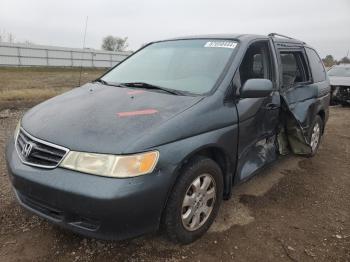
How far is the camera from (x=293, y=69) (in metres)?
4.82

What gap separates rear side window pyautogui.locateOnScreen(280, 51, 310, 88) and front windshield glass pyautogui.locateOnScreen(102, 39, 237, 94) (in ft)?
3.33

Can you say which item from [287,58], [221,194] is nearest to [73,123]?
[221,194]

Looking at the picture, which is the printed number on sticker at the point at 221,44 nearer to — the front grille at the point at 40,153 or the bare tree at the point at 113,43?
the front grille at the point at 40,153

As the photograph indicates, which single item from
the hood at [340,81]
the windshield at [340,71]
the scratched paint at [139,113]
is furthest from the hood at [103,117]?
the windshield at [340,71]

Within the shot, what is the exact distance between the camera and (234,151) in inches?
135

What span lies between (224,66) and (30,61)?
1180 inches

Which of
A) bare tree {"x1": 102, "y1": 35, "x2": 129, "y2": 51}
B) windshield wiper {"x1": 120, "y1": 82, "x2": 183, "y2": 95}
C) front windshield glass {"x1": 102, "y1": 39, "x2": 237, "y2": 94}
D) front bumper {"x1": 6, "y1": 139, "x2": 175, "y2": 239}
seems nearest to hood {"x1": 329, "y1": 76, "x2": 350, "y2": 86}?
front windshield glass {"x1": 102, "y1": 39, "x2": 237, "y2": 94}

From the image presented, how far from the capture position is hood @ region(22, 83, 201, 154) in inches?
103

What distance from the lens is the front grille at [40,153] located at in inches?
103

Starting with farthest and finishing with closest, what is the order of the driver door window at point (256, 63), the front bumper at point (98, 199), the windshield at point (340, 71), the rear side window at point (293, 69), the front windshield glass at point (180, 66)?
the windshield at point (340, 71), the rear side window at point (293, 69), the driver door window at point (256, 63), the front windshield glass at point (180, 66), the front bumper at point (98, 199)

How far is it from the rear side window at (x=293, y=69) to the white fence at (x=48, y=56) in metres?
22.5

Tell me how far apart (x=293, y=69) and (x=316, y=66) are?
94 centimetres

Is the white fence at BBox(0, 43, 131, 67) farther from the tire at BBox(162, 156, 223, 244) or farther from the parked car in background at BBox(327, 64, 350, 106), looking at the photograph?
the tire at BBox(162, 156, 223, 244)

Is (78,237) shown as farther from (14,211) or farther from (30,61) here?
(30,61)
